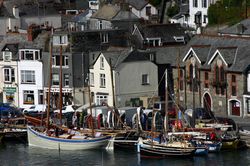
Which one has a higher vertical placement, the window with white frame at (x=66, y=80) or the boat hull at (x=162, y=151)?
the window with white frame at (x=66, y=80)

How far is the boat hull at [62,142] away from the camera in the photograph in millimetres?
97750

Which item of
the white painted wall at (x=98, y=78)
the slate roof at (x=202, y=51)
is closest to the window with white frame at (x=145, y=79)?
the white painted wall at (x=98, y=78)

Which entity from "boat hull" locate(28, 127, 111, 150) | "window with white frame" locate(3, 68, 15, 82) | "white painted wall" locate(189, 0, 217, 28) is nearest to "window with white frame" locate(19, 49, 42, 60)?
"window with white frame" locate(3, 68, 15, 82)

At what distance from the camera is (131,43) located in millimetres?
118188

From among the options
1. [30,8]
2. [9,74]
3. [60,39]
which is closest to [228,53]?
[60,39]

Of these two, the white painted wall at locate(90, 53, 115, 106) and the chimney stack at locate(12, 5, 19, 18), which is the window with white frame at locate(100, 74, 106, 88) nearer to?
the white painted wall at locate(90, 53, 115, 106)

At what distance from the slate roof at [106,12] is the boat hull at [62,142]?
3577 centimetres

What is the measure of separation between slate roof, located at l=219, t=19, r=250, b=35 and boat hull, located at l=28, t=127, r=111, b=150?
23.0 m

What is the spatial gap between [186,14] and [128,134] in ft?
145

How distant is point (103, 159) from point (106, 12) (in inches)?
1739

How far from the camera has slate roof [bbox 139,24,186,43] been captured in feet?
393

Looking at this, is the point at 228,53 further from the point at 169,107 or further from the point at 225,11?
the point at 225,11

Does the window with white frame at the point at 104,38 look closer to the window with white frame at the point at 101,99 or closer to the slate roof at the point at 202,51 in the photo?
the window with white frame at the point at 101,99

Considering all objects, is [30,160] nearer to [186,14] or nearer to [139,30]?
[139,30]
